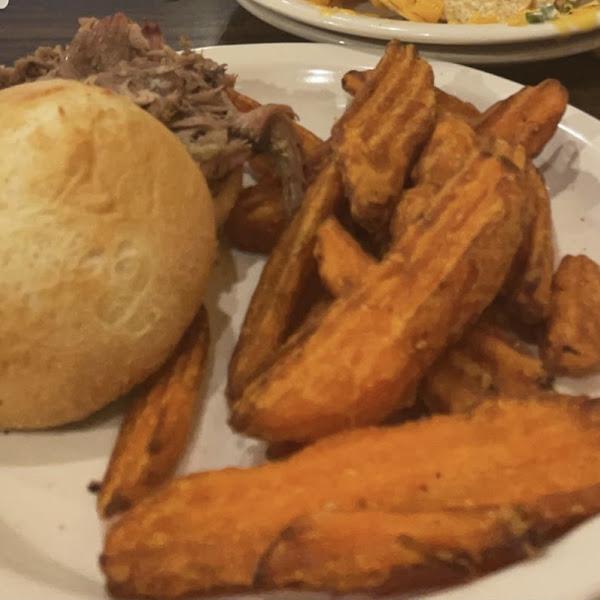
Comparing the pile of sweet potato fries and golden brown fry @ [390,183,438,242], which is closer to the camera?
the pile of sweet potato fries

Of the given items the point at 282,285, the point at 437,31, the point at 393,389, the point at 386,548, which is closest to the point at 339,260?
the point at 282,285

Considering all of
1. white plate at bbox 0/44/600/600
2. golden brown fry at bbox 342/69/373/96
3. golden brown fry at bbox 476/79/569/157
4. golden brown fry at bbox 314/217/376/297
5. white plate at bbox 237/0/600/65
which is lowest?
white plate at bbox 0/44/600/600

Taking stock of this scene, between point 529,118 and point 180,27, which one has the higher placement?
point 529,118

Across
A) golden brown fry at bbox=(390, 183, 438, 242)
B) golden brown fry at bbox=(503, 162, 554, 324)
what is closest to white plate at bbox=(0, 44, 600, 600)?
golden brown fry at bbox=(503, 162, 554, 324)

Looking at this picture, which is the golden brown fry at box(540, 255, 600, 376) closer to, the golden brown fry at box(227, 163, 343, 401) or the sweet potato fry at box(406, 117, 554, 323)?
the sweet potato fry at box(406, 117, 554, 323)

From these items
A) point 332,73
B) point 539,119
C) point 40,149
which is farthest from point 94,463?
point 332,73

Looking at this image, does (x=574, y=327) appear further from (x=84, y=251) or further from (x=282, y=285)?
(x=84, y=251)
